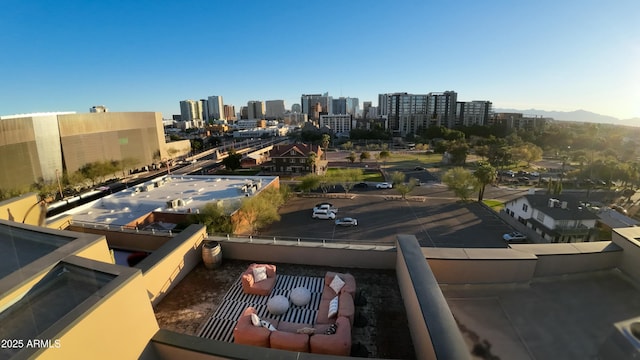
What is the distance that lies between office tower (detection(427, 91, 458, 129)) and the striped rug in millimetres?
84126

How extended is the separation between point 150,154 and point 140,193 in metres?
30.5

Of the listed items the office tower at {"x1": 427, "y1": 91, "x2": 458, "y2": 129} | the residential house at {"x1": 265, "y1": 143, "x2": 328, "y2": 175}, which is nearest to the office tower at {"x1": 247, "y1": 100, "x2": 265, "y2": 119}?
the office tower at {"x1": 427, "y1": 91, "x2": 458, "y2": 129}

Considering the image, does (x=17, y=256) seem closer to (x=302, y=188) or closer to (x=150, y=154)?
(x=302, y=188)

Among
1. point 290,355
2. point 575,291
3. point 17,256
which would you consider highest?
point 17,256

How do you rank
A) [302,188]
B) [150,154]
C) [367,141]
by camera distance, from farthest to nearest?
[367,141]
[150,154]
[302,188]

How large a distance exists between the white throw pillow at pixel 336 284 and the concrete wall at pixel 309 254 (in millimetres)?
1111

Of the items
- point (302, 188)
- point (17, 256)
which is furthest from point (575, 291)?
point (302, 188)

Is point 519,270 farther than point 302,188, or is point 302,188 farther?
point 302,188

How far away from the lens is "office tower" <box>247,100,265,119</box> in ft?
503

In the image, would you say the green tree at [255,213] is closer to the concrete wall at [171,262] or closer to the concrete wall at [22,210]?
the concrete wall at [22,210]

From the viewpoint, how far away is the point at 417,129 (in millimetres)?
82312

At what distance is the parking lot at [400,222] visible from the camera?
17.3 m

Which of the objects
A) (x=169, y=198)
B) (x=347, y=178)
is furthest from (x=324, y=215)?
(x=169, y=198)

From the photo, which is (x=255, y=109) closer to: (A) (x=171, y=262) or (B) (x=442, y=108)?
(B) (x=442, y=108)
